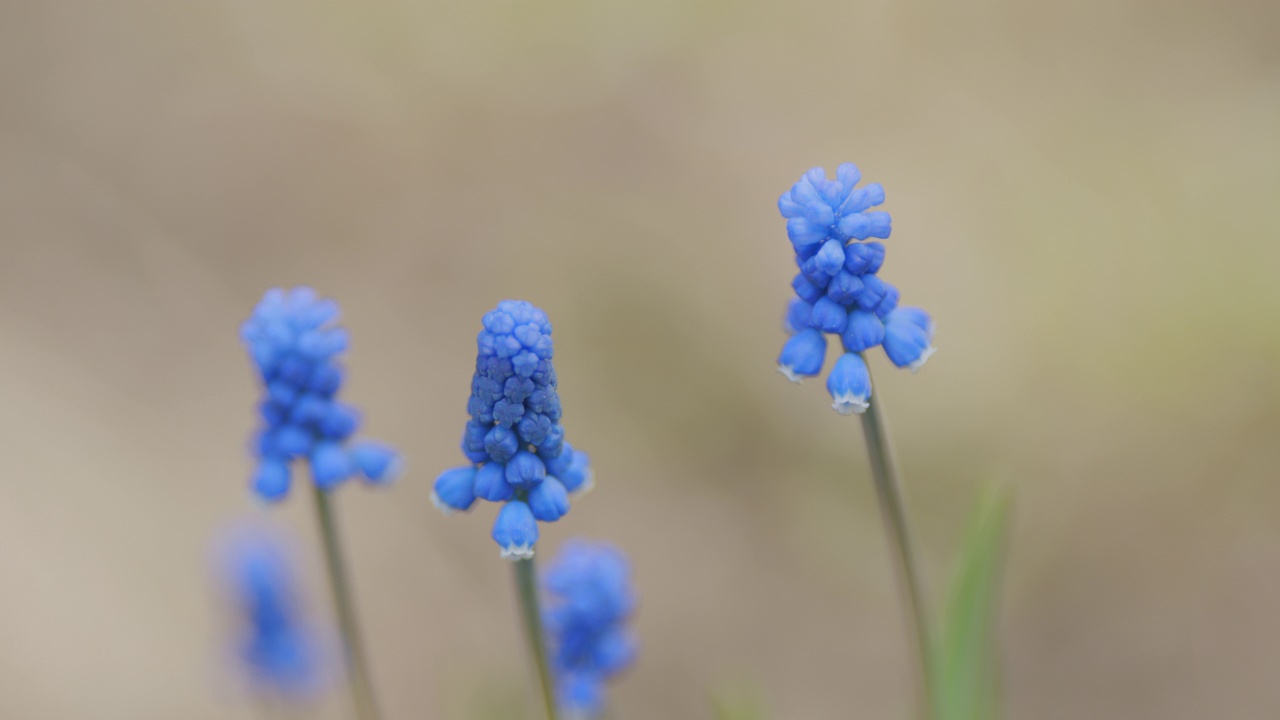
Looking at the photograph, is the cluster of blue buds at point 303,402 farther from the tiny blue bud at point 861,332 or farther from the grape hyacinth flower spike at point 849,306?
the tiny blue bud at point 861,332

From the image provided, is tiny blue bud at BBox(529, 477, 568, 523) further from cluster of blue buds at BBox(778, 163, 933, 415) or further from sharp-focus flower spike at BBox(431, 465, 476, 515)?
cluster of blue buds at BBox(778, 163, 933, 415)

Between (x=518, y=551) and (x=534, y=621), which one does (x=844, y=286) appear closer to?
(x=518, y=551)

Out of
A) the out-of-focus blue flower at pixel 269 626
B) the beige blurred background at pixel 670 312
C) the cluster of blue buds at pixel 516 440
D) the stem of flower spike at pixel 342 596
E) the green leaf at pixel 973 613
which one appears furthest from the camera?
the beige blurred background at pixel 670 312

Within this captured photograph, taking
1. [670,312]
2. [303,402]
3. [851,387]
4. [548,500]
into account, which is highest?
[670,312]

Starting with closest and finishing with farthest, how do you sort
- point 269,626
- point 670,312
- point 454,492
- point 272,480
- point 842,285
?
1. point 842,285
2. point 454,492
3. point 272,480
4. point 269,626
5. point 670,312

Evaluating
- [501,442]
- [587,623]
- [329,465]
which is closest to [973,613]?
[587,623]

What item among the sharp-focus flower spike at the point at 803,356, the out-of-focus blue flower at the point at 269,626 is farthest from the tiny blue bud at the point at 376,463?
the out-of-focus blue flower at the point at 269,626
